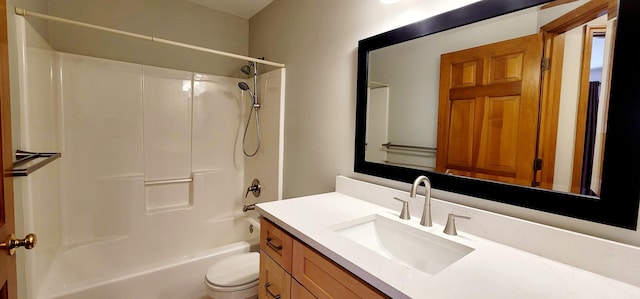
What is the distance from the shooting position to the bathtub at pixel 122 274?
1689 mm

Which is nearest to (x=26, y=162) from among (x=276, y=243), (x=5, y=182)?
(x=5, y=182)

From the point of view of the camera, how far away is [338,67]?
1.70 m

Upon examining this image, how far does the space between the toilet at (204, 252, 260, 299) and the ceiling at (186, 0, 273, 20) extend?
218 cm

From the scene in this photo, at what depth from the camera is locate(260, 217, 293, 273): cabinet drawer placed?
1.11 m

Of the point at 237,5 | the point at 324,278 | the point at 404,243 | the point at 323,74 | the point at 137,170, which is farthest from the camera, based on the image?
the point at 237,5

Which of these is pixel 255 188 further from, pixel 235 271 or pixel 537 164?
pixel 537 164

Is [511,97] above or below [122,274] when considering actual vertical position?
above

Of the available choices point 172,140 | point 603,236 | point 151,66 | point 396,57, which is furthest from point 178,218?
point 603,236

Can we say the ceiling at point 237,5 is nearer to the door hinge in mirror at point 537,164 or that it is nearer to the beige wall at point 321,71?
the beige wall at point 321,71

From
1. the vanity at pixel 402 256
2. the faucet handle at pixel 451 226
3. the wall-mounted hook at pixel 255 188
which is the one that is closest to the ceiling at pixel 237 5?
the wall-mounted hook at pixel 255 188

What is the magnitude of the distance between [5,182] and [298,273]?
0.93 metres

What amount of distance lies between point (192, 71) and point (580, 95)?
2.65 metres

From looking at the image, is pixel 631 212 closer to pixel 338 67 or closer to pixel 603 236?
pixel 603 236

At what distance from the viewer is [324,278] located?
91 cm
